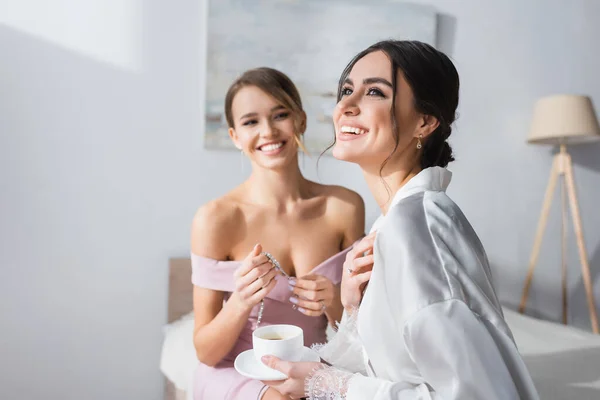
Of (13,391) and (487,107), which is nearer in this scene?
(13,391)

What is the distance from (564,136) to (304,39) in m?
1.45

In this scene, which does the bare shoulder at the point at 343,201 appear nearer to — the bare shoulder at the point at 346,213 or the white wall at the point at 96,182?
the bare shoulder at the point at 346,213

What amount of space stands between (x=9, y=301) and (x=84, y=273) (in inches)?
13.4

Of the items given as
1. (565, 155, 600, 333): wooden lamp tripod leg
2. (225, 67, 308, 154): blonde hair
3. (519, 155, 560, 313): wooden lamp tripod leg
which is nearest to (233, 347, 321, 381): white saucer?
(225, 67, 308, 154): blonde hair

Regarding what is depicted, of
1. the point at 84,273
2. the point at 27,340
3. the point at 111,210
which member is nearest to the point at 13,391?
the point at 27,340

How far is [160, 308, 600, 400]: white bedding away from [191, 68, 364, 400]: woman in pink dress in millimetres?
352

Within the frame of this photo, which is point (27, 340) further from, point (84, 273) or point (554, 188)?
point (554, 188)

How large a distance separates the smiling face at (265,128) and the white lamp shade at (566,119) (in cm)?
184

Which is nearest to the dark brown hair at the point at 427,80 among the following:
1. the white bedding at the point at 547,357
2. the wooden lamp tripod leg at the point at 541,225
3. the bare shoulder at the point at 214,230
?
the bare shoulder at the point at 214,230

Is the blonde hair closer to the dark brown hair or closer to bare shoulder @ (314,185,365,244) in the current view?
bare shoulder @ (314,185,365,244)

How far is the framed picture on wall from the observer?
2381 millimetres

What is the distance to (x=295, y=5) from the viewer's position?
247cm

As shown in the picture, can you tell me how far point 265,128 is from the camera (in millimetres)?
1301

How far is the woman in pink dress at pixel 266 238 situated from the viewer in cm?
122
